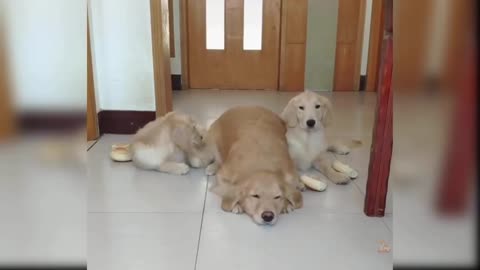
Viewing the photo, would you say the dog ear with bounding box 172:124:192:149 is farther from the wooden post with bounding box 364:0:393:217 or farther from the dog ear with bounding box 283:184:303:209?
the wooden post with bounding box 364:0:393:217

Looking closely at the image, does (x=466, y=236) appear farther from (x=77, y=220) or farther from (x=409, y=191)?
(x=77, y=220)

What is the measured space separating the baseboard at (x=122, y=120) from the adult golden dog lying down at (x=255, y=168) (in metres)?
0.61

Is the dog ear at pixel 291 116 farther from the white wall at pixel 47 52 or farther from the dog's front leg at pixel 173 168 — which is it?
the white wall at pixel 47 52

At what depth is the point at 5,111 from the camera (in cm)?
22

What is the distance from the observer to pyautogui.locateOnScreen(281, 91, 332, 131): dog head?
206 centimetres

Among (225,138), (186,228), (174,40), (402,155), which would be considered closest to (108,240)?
(186,228)

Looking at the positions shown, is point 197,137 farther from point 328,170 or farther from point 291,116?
point 328,170

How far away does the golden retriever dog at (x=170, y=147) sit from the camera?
6.73ft

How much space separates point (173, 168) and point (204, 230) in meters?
0.59

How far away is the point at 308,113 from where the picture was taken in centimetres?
206

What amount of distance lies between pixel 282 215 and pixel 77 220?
138 centimetres

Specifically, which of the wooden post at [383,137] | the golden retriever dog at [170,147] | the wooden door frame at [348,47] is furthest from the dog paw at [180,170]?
the wooden door frame at [348,47]

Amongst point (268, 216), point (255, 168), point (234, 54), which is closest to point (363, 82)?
point (234, 54)

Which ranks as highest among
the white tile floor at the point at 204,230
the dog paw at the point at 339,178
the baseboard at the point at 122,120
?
the baseboard at the point at 122,120
